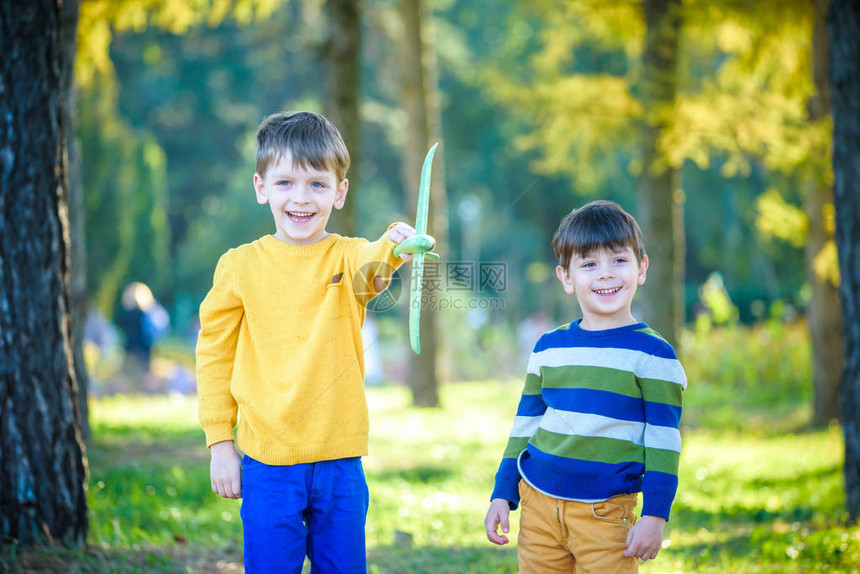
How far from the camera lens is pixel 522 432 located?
2.36 metres

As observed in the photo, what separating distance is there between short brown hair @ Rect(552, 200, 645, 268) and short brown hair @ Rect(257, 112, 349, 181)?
0.72m

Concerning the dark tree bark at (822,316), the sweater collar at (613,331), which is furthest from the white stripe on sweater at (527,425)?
the dark tree bark at (822,316)

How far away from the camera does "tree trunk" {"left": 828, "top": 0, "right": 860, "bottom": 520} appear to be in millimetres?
4348

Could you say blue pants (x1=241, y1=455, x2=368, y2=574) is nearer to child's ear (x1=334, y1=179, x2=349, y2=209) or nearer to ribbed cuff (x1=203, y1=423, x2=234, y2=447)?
ribbed cuff (x1=203, y1=423, x2=234, y2=447)

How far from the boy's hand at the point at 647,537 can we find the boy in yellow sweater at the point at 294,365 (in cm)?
77

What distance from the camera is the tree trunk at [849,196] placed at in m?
4.35

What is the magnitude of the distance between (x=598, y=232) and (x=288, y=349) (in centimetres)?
97

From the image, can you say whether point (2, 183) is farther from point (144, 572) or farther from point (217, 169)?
point (217, 169)

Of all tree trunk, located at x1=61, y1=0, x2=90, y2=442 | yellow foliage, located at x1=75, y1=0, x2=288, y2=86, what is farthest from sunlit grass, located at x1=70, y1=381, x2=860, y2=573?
yellow foliage, located at x1=75, y1=0, x2=288, y2=86

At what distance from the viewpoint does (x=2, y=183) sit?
3.13m

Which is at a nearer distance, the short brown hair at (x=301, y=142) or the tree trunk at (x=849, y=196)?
the short brown hair at (x=301, y=142)

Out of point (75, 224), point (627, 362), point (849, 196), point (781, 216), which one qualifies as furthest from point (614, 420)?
point (781, 216)

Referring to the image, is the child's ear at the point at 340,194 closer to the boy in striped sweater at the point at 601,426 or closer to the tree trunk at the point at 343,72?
the boy in striped sweater at the point at 601,426

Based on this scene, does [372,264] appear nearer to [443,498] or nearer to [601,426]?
[601,426]
